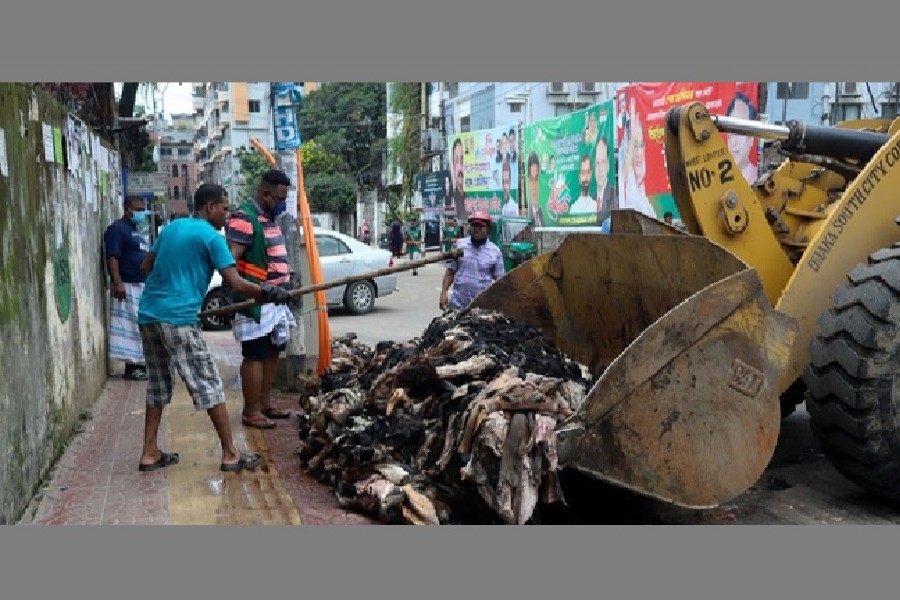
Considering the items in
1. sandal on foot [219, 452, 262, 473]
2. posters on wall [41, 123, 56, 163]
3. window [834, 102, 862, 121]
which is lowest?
sandal on foot [219, 452, 262, 473]

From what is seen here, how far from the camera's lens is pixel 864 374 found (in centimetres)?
483

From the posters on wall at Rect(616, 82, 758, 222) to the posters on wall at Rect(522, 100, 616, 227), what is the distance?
2.59 feet

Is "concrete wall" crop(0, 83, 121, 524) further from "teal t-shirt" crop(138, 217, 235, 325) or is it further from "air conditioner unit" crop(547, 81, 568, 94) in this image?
"air conditioner unit" crop(547, 81, 568, 94)

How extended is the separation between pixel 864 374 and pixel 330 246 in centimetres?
1260

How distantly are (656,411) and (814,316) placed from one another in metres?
1.42

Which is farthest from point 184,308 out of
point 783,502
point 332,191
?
point 332,191

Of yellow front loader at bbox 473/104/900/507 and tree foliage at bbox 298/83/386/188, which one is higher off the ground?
tree foliage at bbox 298/83/386/188

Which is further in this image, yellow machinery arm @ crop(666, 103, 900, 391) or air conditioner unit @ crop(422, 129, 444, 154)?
air conditioner unit @ crop(422, 129, 444, 154)

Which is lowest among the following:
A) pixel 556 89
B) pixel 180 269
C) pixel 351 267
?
pixel 351 267

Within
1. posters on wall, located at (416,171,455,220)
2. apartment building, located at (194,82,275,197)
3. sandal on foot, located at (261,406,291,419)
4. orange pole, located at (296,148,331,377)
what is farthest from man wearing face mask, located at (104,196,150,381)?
apartment building, located at (194,82,275,197)

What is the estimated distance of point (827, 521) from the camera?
5082 mm

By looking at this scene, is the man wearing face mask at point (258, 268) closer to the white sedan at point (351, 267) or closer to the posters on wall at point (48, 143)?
the posters on wall at point (48, 143)

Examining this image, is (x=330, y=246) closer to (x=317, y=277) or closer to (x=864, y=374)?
(x=317, y=277)

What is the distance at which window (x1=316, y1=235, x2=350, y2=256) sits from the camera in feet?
54.0
